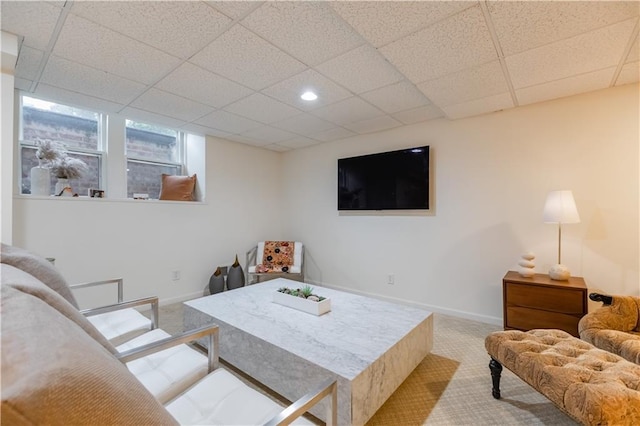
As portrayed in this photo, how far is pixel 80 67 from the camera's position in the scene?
209cm

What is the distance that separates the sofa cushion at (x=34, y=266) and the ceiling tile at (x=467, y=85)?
2.63 metres

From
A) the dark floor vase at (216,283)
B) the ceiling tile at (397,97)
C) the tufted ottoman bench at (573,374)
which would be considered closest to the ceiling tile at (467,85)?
the ceiling tile at (397,97)

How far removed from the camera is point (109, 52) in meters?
1.89

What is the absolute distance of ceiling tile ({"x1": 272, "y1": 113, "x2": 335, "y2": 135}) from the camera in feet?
10.5

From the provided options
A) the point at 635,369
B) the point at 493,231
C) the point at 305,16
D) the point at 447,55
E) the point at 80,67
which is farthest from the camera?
the point at 493,231

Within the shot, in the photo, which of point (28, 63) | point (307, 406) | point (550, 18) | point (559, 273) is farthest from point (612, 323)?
point (28, 63)

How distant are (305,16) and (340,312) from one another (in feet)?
6.73

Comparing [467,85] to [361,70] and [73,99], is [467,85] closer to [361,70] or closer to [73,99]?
[361,70]

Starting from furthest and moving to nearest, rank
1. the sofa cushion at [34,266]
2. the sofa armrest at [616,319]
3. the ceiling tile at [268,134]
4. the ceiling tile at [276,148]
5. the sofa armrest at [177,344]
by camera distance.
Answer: the ceiling tile at [276,148] → the ceiling tile at [268,134] → the sofa armrest at [616,319] → the sofa armrest at [177,344] → the sofa cushion at [34,266]

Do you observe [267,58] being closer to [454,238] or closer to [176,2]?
[176,2]

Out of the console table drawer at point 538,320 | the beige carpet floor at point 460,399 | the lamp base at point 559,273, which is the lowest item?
the beige carpet floor at point 460,399

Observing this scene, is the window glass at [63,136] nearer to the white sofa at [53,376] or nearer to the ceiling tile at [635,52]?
the white sofa at [53,376]

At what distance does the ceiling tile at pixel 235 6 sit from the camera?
145cm

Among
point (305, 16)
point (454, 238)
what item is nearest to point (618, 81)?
point (454, 238)
